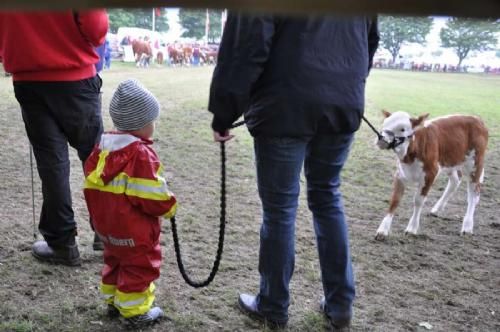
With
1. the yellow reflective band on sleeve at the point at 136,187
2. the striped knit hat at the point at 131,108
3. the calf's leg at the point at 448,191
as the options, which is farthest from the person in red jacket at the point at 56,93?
the calf's leg at the point at 448,191

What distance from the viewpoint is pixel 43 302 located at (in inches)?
116

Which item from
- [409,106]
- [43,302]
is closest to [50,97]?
[43,302]

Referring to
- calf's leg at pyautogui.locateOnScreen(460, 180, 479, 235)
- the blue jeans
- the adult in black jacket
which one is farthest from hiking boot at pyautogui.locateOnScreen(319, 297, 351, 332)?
calf's leg at pyautogui.locateOnScreen(460, 180, 479, 235)

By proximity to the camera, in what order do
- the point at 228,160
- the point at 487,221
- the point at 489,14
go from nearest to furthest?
1. the point at 489,14
2. the point at 487,221
3. the point at 228,160

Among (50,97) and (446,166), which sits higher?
(50,97)

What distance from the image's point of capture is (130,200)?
2471mm

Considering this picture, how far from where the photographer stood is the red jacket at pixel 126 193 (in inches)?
96.8

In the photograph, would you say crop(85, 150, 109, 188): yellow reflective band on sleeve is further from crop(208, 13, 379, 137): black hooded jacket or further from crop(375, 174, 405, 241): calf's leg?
crop(375, 174, 405, 241): calf's leg

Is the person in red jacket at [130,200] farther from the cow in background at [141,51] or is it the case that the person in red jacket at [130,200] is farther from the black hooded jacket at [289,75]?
the cow in background at [141,51]

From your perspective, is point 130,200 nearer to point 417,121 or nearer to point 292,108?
point 292,108

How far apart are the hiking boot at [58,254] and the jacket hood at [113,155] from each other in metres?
1.04

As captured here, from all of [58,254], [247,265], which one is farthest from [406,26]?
[58,254]

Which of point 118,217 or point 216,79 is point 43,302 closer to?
point 118,217

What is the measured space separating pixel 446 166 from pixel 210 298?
8.94 ft
